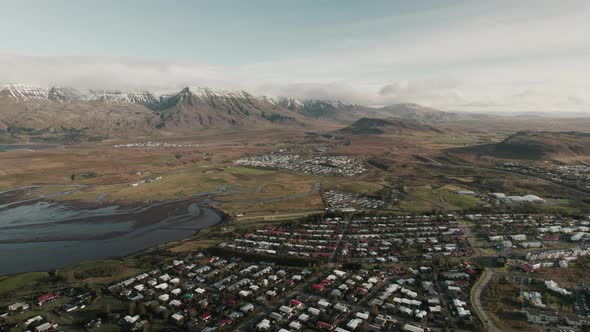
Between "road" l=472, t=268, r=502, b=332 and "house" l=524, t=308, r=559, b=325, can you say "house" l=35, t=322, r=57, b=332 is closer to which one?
"road" l=472, t=268, r=502, b=332

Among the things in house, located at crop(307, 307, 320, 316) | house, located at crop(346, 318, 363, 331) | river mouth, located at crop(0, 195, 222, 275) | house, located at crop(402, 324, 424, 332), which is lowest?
river mouth, located at crop(0, 195, 222, 275)

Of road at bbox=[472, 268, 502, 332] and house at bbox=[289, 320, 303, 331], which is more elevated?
road at bbox=[472, 268, 502, 332]

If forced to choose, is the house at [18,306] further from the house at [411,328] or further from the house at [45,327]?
the house at [411,328]

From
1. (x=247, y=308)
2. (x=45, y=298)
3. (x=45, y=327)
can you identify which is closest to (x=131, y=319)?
(x=45, y=327)

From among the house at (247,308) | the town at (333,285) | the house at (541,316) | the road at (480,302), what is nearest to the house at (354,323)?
the town at (333,285)

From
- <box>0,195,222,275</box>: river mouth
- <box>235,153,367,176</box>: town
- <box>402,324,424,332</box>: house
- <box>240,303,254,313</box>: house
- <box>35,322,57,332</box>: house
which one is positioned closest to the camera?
<box>402,324,424,332</box>: house

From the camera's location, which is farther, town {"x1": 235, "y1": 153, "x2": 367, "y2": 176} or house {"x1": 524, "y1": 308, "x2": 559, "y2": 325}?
town {"x1": 235, "y1": 153, "x2": 367, "y2": 176}

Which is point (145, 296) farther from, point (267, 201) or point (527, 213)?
point (527, 213)

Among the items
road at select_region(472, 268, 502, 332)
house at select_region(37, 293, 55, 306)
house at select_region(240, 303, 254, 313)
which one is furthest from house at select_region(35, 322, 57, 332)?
road at select_region(472, 268, 502, 332)

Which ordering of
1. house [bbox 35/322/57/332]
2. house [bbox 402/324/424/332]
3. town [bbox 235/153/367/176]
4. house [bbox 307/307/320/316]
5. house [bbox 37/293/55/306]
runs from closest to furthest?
1. house [bbox 402/324/424/332]
2. house [bbox 35/322/57/332]
3. house [bbox 307/307/320/316]
4. house [bbox 37/293/55/306]
5. town [bbox 235/153/367/176]

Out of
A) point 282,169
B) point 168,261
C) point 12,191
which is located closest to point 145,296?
point 168,261
